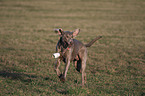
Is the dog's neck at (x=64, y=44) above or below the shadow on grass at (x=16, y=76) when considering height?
above

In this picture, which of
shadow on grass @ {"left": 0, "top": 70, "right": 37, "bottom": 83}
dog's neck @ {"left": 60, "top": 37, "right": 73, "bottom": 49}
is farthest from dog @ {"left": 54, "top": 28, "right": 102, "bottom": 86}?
shadow on grass @ {"left": 0, "top": 70, "right": 37, "bottom": 83}

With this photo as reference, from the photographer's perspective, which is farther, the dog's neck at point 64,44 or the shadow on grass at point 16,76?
the shadow on grass at point 16,76

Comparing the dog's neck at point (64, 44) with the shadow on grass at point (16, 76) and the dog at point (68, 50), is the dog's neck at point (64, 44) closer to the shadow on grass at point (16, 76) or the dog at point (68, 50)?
the dog at point (68, 50)

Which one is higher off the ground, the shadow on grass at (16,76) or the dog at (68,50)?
the dog at (68,50)

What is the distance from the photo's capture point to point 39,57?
11.7 meters

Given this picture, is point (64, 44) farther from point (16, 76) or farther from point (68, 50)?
point (16, 76)

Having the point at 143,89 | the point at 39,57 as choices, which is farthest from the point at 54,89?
the point at 39,57

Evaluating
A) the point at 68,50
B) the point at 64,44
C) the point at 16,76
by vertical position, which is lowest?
the point at 16,76

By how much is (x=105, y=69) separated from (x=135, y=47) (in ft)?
19.2

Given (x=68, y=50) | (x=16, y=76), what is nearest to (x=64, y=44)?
(x=68, y=50)

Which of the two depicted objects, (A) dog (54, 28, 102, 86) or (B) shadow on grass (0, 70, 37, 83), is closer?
(A) dog (54, 28, 102, 86)

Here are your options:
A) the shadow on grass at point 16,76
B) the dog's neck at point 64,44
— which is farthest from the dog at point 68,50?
the shadow on grass at point 16,76

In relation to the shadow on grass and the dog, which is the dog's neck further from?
the shadow on grass

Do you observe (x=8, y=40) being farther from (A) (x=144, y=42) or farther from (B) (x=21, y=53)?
(A) (x=144, y=42)
